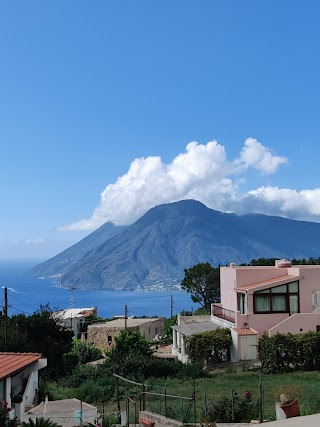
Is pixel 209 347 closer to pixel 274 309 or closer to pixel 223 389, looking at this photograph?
pixel 274 309

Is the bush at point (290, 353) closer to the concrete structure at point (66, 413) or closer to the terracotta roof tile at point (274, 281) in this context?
the terracotta roof tile at point (274, 281)

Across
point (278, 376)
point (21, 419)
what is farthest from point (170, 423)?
point (278, 376)

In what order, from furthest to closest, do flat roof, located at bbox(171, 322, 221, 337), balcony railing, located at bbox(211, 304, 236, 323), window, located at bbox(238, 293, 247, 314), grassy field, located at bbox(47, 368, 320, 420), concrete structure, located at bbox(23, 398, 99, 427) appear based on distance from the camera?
flat roof, located at bbox(171, 322, 221, 337)
balcony railing, located at bbox(211, 304, 236, 323)
window, located at bbox(238, 293, 247, 314)
grassy field, located at bbox(47, 368, 320, 420)
concrete structure, located at bbox(23, 398, 99, 427)

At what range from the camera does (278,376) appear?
2339 centimetres

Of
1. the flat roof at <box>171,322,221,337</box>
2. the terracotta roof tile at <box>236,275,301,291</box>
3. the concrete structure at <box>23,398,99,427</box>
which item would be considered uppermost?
the terracotta roof tile at <box>236,275,301,291</box>

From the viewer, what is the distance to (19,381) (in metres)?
18.6

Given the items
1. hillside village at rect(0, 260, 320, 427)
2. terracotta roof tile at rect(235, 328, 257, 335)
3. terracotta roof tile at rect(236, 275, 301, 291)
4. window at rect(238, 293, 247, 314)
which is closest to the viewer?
hillside village at rect(0, 260, 320, 427)

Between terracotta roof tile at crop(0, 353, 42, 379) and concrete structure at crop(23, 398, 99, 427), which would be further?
terracotta roof tile at crop(0, 353, 42, 379)

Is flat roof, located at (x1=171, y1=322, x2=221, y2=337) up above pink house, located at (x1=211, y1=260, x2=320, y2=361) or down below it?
below

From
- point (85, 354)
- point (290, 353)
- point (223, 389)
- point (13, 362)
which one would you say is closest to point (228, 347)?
point (290, 353)

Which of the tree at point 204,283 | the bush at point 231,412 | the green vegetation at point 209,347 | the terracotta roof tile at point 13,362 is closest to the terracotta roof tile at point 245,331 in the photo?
the green vegetation at point 209,347

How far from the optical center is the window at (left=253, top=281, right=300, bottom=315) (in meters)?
29.4

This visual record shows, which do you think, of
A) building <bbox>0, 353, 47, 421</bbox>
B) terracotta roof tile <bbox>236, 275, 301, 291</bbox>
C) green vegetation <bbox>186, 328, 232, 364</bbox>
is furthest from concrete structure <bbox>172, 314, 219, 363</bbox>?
building <bbox>0, 353, 47, 421</bbox>

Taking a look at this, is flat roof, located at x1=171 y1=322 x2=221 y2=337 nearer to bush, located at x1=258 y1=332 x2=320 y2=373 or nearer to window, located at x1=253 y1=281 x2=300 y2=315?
window, located at x1=253 y1=281 x2=300 y2=315
